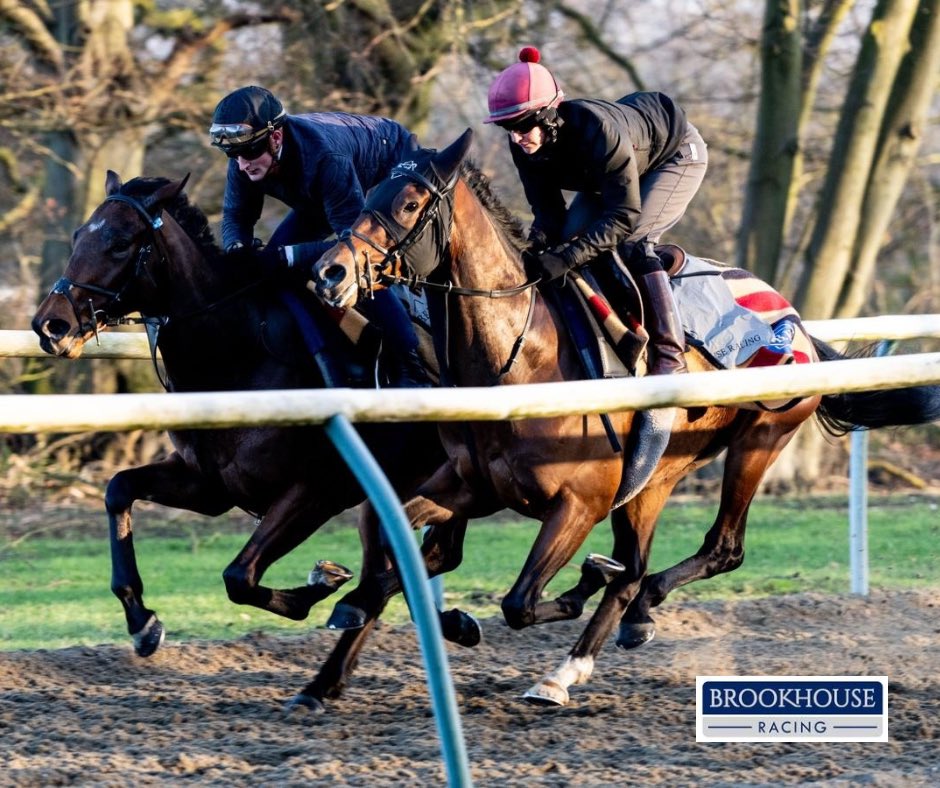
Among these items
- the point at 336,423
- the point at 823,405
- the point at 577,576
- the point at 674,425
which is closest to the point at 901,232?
the point at 577,576

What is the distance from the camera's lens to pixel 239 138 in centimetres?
493

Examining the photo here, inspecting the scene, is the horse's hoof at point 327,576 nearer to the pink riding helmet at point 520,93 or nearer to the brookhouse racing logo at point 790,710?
the brookhouse racing logo at point 790,710

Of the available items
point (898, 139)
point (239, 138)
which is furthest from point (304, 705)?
point (898, 139)

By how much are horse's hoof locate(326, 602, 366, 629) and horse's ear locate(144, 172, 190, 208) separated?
4.97ft

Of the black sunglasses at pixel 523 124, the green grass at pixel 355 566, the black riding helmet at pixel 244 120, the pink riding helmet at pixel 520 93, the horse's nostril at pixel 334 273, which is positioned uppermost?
the pink riding helmet at pixel 520 93

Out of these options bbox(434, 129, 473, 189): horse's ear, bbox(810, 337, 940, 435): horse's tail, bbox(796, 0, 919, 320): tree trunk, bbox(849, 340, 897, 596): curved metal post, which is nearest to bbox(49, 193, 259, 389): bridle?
bbox(434, 129, 473, 189): horse's ear

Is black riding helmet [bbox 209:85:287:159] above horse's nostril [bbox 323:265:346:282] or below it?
above

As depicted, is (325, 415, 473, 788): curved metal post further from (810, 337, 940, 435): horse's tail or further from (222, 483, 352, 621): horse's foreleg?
(810, 337, 940, 435): horse's tail

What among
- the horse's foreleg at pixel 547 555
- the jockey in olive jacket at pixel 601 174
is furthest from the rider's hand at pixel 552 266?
the horse's foreleg at pixel 547 555

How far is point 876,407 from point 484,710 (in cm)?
228

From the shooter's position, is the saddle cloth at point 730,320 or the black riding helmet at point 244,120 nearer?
the black riding helmet at point 244,120

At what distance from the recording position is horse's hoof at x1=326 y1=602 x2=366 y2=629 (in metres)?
4.59

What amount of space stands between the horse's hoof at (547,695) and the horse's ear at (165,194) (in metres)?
2.07

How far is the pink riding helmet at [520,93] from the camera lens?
14.8ft
